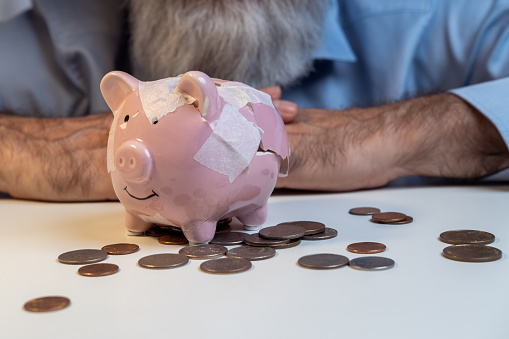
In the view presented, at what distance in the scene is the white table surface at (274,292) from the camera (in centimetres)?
54

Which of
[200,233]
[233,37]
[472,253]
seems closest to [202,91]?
[200,233]

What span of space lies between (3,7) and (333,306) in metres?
1.35

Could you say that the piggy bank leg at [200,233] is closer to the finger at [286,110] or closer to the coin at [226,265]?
the coin at [226,265]

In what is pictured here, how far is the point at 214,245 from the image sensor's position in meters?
0.78

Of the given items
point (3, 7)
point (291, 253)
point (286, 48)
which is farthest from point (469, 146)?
point (3, 7)

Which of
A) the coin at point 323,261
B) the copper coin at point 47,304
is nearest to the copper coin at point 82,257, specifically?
the copper coin at point 47,304

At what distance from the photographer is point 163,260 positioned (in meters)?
0.73

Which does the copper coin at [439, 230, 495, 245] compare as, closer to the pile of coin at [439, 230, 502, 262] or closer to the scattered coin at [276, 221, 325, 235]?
the pile of coin at [439, 230, 502, 262]

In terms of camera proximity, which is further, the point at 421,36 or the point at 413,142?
the point at 421,36

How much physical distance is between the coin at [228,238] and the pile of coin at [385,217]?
0.21 m

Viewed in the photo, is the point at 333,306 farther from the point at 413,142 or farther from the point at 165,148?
the point at 413,142

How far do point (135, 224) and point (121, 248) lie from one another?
0.07m

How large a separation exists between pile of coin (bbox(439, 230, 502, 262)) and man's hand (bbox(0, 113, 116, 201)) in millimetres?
640

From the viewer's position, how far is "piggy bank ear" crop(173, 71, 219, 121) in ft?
2.31
